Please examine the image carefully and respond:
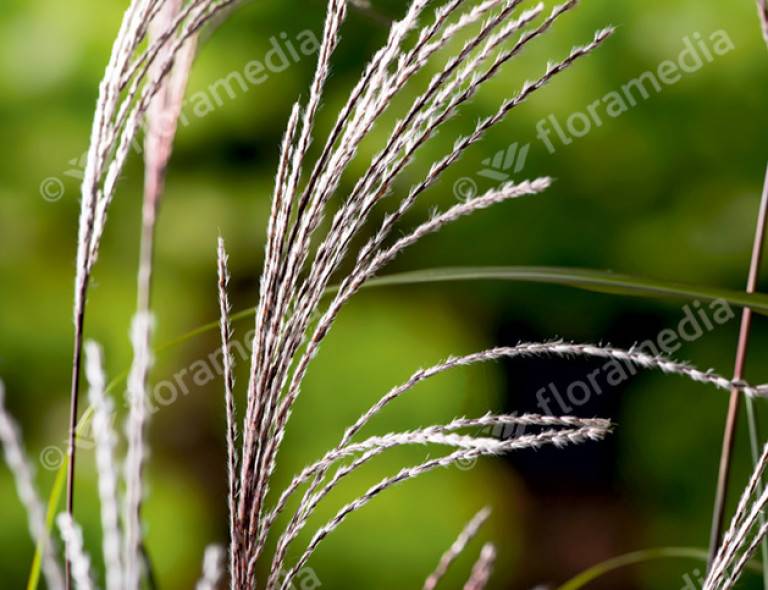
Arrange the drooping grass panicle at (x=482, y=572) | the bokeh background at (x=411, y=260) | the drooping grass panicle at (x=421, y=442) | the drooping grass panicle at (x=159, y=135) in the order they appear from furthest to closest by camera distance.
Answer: the bokeh background at (x=411, y=260) < the drooping grass panicle at (x=159, y=135) < the drooping grass panicle at (x=482, y=572) < the drooping grass panicle at (x=421, y=442)

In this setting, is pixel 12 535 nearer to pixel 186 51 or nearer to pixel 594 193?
pixel 594 193

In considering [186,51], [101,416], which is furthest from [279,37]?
[101,416]

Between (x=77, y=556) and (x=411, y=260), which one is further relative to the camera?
(x=411, y=260)

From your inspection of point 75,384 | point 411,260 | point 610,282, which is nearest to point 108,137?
point 75,384

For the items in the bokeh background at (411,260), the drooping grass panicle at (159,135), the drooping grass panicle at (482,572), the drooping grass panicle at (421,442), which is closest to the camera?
the drooping grass panicle at (421,442)

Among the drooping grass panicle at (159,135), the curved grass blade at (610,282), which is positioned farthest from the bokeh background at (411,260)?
the curved grass blade at (610,282)

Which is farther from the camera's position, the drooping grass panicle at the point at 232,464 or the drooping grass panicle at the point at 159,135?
the drooping grass panicle at the point at 159,135

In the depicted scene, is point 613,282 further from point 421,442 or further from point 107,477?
point 107,477

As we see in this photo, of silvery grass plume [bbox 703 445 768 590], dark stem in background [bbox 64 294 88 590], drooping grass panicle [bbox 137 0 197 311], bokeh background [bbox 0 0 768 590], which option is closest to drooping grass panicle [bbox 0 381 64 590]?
dark stem in background [bbox 64 294 88 590]

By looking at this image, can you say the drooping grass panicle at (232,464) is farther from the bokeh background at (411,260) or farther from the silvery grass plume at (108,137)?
the bokeh background at (411,260)
